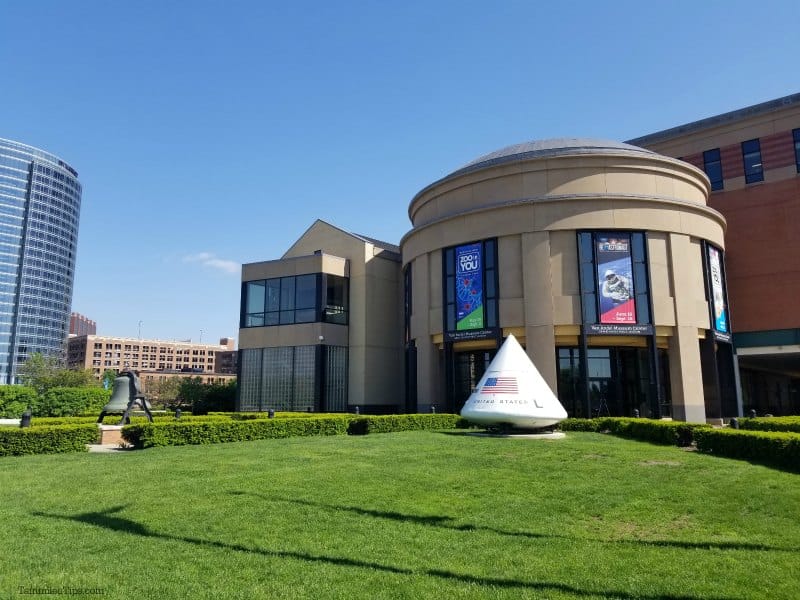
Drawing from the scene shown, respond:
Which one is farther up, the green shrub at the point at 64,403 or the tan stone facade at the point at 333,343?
the tan stone facade at the point at 333,343

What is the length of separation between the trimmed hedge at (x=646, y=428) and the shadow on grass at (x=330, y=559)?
13346mm

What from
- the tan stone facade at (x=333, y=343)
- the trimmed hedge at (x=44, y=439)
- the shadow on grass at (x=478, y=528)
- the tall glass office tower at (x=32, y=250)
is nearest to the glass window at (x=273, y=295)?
the tan stone facade at (x=333, y=343)

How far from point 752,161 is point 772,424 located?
27178 mm

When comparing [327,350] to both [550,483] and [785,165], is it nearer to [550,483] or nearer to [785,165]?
[550,483]

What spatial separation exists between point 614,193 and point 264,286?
76.2ft

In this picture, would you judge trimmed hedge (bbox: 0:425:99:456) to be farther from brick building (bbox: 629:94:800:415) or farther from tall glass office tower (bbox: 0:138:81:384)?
tall glass office tower (bbox: 0:138:81:384)

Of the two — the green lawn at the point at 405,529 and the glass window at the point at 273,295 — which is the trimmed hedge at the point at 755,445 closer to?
the green lawn at the point at 405,529

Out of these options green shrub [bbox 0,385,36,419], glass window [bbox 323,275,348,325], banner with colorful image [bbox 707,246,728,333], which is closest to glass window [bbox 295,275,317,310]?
glass window [bbox 323,275,348,325]

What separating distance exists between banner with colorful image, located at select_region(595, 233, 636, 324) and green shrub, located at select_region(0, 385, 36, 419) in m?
34.4

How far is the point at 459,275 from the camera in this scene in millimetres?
32500

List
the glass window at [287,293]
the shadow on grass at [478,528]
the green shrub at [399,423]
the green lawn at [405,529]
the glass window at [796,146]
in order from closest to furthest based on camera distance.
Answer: the green lawn at [405,529] < the shadow on grass at [478,528] < the green shrub at [399,423] < the glass window at [796,146] < the glass window at [287,293]

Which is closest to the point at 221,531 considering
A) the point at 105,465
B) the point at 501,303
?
the point at 105,465

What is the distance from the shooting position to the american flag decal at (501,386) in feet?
68.5

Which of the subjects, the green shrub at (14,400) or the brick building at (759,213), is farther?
the brick building at (759,213)
